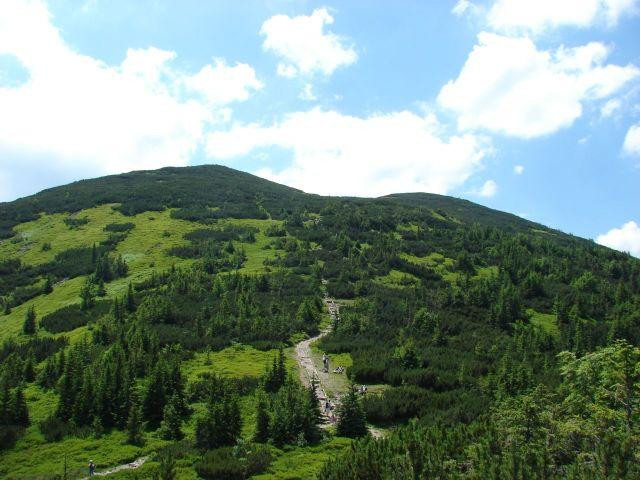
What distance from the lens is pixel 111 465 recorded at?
108 feet

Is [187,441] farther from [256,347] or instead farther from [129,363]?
[256,347]

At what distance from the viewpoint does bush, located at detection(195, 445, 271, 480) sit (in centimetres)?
2972

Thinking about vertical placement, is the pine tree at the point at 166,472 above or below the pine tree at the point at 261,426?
below

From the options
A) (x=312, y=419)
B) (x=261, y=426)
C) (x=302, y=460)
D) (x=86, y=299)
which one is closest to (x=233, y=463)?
(x=302, y=460)

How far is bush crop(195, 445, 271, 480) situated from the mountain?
0.13m

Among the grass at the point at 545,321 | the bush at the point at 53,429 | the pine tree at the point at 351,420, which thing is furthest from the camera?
the grass at the point at 545,321

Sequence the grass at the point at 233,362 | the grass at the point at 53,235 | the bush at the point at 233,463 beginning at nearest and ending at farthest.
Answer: the bush at the point at 233,463
the grass at the point at 233,362
the grass at the point at 53,235

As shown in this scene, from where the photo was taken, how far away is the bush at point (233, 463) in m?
29.7

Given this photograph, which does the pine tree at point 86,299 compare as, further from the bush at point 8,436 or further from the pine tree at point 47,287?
the bush at point 8,436

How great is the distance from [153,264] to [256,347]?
→ 46.1 meters

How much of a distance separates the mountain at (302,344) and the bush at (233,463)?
13 centimetres

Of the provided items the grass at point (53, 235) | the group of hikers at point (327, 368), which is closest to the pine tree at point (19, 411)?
the group of hikers at point (327, 368)

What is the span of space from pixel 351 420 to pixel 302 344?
26.8 metres

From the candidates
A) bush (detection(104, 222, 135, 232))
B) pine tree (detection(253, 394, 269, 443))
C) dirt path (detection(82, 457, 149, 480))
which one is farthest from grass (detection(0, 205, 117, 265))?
pine tree (detection(253, 394, 269, 443))
